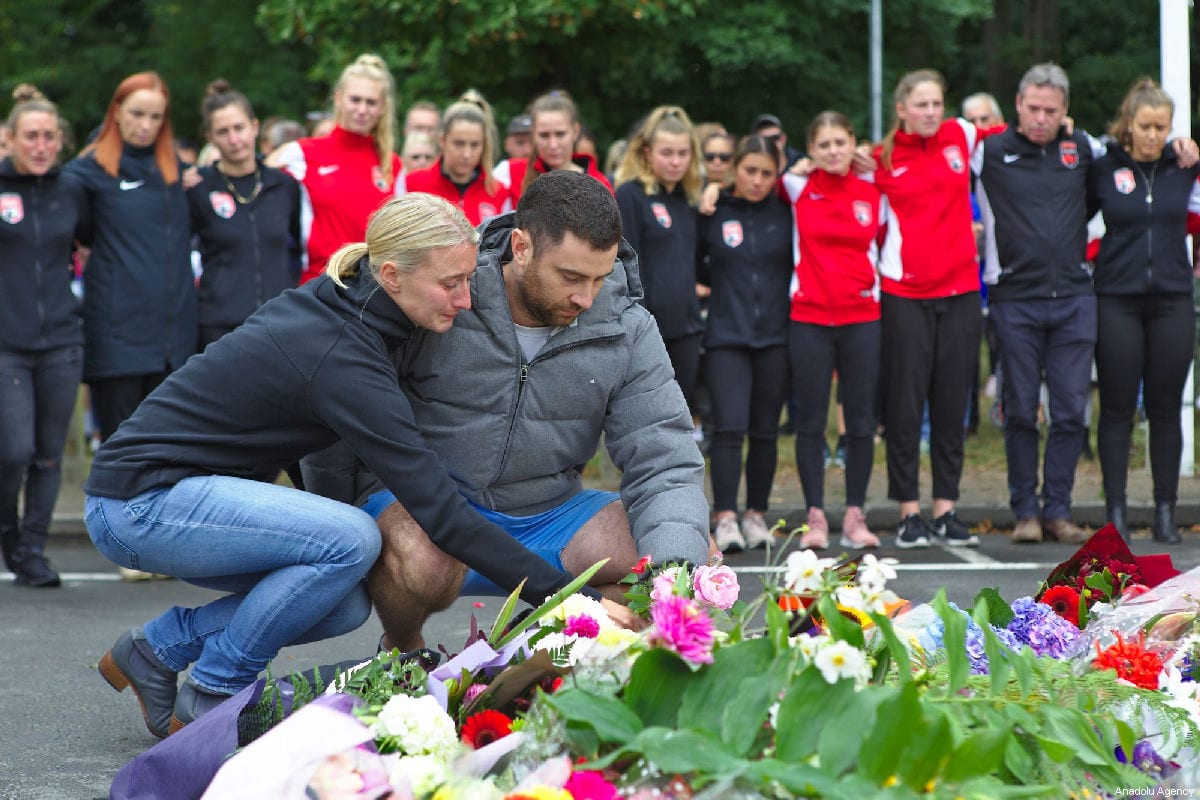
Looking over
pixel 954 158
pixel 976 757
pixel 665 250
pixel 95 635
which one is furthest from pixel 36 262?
pixel 976 757

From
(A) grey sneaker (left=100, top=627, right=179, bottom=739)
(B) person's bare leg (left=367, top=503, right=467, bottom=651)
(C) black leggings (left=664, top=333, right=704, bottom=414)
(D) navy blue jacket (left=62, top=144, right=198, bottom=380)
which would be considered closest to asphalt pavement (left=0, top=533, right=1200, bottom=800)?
(A) grey sneaker (left=100, top=627, right=179, bottom=739)

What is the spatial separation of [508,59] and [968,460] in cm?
988

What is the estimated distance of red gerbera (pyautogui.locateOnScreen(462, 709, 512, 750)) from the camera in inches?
117

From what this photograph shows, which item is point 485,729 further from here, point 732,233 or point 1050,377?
point 1050,377

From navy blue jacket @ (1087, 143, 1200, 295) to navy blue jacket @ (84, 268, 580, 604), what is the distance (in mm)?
4659

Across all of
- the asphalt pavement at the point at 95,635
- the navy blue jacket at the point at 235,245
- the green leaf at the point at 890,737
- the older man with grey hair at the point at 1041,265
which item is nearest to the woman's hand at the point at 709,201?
the older man with grey hair at the point at 1041,265

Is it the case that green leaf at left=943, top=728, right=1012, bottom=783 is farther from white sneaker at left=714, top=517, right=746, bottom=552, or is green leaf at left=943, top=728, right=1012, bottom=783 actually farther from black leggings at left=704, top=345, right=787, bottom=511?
black leggings at left=704, top=345, right=787, bottom=511

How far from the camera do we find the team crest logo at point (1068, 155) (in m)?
7.71

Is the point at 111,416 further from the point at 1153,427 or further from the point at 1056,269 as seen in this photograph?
the point at 1153,427

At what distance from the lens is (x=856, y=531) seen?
26.0 ft

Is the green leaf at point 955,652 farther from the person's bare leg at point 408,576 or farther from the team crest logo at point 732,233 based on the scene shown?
the team crest logo at point 732,233

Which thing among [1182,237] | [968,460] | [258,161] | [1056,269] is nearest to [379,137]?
[258,161]

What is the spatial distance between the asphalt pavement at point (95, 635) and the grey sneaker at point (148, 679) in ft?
0.36

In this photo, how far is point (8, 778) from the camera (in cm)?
405
